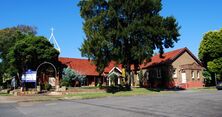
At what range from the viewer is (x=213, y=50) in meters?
55.3

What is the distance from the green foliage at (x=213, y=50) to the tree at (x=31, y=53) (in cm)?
2383

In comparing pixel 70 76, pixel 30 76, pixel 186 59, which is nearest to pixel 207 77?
pixel 186 59

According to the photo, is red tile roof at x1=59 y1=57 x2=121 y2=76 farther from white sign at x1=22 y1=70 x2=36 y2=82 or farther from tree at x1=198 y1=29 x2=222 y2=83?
tree at x1=198 y1=29 x2=222 y2=83

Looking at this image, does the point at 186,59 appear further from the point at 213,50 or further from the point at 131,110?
the point at 131,110

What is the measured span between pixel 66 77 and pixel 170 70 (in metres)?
17.1

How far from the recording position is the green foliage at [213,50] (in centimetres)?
5453

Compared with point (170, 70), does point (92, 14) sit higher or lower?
higher

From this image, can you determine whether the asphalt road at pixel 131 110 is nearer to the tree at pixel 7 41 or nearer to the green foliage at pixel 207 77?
the green foliage at pixel 207 77

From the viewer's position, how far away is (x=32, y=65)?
177 feet

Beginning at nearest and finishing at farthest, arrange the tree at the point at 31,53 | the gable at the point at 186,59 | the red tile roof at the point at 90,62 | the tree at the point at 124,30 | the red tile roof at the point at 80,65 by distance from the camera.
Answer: the tree at the point at 124,30
the tree at the point at 31,53
the gable at the point at 186,59
the red tile roof at the point at 90,62
the red tile roof at the point at 80,65

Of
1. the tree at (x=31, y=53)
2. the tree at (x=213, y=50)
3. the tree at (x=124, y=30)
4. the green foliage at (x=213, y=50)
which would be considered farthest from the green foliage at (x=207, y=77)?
the tree at (x=31, y=53)

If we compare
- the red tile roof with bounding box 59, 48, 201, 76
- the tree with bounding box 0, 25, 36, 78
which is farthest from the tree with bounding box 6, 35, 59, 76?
the red tile roof with bounding box 59, 48, 201, 76

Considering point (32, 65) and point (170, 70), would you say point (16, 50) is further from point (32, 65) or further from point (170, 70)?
point (170, 70)

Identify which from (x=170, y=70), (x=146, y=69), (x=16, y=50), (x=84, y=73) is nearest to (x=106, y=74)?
(x=84, y=73)
